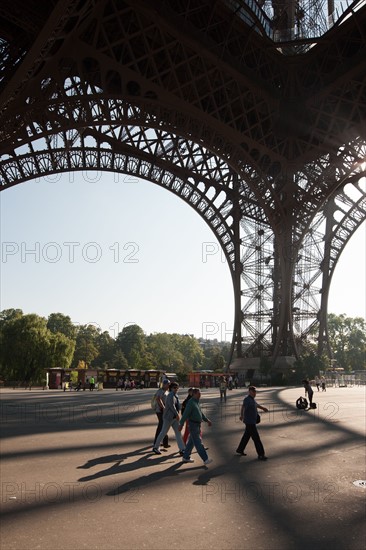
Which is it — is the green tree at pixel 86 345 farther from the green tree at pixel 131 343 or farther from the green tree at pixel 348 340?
the green tree at pixel 348 340

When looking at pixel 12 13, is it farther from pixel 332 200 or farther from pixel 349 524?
pixel 332 200

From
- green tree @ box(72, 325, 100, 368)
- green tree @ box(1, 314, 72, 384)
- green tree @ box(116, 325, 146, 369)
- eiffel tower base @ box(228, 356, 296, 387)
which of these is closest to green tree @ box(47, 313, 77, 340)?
green tree @ box(72, 325, 100, 368)

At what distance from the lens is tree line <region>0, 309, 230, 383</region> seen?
5678 cm

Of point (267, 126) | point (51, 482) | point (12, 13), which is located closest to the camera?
point (51, 482)

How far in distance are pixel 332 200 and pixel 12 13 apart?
114 feet

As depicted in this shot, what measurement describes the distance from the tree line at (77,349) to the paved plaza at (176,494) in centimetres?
4681

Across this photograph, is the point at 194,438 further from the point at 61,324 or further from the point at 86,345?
the point at 61,324

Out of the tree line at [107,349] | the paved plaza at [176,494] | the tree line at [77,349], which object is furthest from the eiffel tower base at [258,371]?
the paved plaza at [176,494]

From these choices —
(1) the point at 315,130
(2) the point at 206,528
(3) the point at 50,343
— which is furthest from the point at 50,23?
(3) the point at 50,343

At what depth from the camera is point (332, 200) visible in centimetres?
4850

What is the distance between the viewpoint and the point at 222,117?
3316 centimetres

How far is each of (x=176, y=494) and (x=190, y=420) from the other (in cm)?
239

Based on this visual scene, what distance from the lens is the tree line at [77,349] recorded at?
56781mm

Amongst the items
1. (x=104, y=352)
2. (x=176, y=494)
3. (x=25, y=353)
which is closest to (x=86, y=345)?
(x=104, y=352)
